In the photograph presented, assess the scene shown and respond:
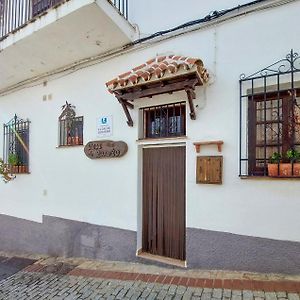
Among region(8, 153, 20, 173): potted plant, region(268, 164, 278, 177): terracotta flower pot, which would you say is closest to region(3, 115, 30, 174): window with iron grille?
region(8, 153, 20, 173): potted plant

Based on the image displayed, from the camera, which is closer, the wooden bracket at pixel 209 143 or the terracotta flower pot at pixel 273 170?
the terracotta flower pot at pixel 273 170

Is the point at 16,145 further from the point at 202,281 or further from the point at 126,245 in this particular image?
the point at 202,281

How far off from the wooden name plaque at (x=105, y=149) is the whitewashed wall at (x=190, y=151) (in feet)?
0.45

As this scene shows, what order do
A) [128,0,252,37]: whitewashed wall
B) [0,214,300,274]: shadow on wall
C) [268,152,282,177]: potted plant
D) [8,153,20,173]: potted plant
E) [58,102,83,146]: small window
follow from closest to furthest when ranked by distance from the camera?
[268,152,282,177]: potted plant → [0,214,300,274]: shadow on wall → [128,0,252,37]: whitewashed wall → [58,102,83,146]: small window → [8,153,20,173]: potted plant

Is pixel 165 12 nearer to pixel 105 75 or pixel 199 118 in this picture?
pixel 105 75

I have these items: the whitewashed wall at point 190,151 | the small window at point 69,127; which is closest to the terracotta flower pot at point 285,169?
the whitewashed wall at point 190,151

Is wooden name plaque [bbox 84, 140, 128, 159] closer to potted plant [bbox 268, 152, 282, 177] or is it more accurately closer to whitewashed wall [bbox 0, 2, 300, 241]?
whitewashed wall [bbox 0, 2, 300, 241]

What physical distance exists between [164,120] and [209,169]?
1.31 metres

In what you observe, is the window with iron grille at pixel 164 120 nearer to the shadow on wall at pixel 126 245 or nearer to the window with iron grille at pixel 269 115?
the window with iron grille at pixel 269 115

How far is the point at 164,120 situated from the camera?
16.9ft

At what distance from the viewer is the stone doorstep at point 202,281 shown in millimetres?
3658

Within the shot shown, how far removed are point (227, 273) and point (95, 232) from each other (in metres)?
2.83

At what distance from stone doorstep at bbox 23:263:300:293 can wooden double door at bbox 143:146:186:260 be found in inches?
24.9

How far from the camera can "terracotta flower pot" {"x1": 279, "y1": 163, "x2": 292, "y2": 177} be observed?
3.77 metres
